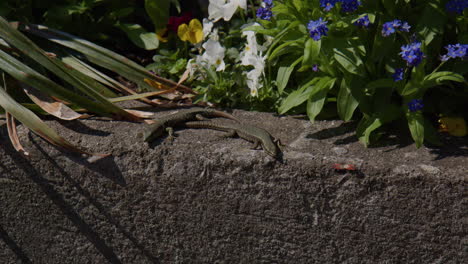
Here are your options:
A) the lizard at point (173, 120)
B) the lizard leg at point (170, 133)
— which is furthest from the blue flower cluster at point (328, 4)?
the lizard leg at point (170, 133)

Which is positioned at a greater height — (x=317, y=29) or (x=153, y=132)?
(x=317, y=29)

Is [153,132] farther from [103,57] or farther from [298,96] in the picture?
[103,57]

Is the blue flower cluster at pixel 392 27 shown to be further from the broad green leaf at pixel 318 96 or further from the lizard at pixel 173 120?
the lizard at pixel 173 120

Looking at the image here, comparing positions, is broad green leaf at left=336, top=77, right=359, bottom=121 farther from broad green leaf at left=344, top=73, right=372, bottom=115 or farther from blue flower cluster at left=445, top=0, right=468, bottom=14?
blue flower cluster at left=445, top=0, right=468, bottom=14

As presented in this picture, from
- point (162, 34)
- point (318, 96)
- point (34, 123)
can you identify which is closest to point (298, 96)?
point (318, 96)

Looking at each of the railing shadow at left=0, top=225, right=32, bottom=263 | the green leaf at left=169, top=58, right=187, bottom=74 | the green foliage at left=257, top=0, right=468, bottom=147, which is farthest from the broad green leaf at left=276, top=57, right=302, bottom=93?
the railing shadow at left=0, top=225, right=32, bottom=263
